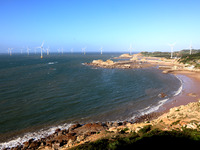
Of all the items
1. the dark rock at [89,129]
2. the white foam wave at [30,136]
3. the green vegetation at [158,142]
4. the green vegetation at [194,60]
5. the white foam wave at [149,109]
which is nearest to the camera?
the green vegetation at [158,142]

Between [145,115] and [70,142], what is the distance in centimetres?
1545

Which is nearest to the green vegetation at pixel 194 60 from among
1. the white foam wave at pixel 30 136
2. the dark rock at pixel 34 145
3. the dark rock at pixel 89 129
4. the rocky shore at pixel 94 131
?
the rocky shore at pixel 94 131

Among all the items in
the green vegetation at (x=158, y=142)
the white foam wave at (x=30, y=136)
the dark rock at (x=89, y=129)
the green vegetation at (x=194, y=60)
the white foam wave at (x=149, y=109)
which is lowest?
the white foam wave at (x=30, y=136)

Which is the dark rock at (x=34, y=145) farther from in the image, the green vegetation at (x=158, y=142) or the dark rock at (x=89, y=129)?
the green vegetation at (x=158, y=142)

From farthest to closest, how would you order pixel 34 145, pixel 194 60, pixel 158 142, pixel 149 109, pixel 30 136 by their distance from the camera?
1. pixel 194 60
2. pixel 149 109
3. pixel 30 136
4. pixel 34 145
5. pixel 158 142

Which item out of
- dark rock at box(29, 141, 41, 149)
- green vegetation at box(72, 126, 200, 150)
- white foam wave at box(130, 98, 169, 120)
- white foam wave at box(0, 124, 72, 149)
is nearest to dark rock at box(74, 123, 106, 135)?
white foam wave at box(0, 124, 72, 149)

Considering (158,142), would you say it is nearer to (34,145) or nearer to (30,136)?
(34,145)

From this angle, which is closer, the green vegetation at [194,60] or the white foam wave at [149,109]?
the white foam wave at [149,109]

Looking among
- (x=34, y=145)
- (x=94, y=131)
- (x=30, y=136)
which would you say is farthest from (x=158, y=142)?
(x=30, y=136)

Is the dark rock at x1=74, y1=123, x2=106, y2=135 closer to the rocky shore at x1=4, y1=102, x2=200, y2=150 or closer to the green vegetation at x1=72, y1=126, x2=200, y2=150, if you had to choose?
the rocky shore at x1=4, y1=102, x2=200, y2=150

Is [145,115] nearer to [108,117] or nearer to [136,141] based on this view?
[108,117]

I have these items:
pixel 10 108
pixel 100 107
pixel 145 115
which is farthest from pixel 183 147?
pixel 10 108

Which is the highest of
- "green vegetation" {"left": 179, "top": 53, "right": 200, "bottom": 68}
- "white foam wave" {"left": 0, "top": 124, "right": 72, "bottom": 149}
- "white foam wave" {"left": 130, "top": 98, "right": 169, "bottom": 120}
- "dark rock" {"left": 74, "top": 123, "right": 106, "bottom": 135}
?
"green vegetation" {"left": 179, "top": 53, "right": 200, "bottom": 68}

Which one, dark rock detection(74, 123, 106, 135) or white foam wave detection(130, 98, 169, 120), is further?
white foam wave detection(130, 98, 169, 120)
